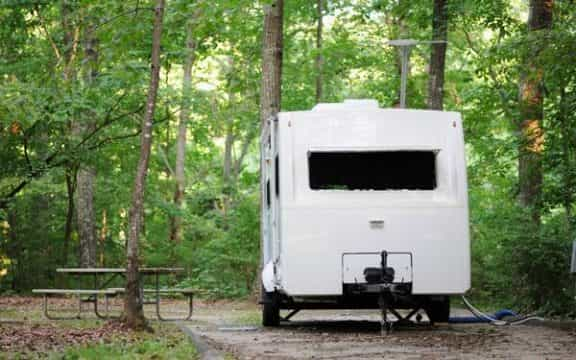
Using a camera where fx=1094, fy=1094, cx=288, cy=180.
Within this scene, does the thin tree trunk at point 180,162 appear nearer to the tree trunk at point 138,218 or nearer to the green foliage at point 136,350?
the tree trunk at point 138,218

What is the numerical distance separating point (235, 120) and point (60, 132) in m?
16.2

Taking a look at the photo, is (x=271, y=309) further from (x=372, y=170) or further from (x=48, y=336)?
(x=48, y=336)

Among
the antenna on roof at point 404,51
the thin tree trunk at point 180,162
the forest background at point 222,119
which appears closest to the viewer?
the forest background at point 222,119

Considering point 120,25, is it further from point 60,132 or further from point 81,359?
point 60,132

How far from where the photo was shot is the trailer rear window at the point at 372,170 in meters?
14.8

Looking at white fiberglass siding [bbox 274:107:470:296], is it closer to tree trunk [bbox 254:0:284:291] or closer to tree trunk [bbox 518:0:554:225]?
tree trunk [bbox 518:0:554:225]

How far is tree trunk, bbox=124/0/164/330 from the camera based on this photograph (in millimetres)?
13867

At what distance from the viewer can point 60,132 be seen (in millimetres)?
23625

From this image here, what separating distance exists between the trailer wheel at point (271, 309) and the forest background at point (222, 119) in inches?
156

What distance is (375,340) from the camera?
13023 mm

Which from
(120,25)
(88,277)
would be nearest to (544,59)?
(120,25)

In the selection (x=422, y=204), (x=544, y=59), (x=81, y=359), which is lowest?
(x=81, y=359)

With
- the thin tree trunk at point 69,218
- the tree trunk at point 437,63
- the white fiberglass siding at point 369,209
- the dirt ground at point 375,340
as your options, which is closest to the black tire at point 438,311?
the dirt ground at point 375,340

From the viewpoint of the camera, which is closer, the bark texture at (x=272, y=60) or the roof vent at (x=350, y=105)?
the roof vent at (x=350, y=105)
